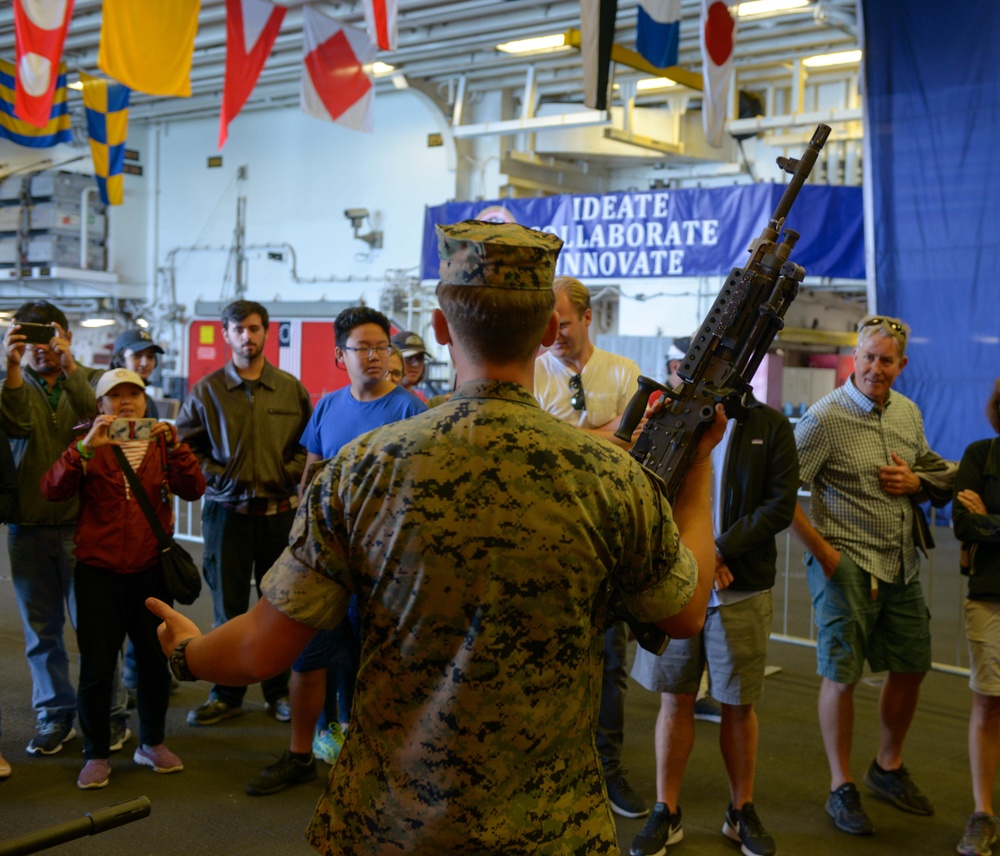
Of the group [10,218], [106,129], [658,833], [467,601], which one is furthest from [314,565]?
[10,218]

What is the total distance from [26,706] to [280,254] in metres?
15.4

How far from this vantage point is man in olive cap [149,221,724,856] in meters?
1.56

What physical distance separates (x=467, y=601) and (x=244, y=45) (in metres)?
7.75

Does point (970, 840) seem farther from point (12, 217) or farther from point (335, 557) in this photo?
point (12, 217)

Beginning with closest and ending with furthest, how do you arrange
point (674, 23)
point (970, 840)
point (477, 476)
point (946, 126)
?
point (477, 476), point (970, 840), point (946, 126), point (674, 23)

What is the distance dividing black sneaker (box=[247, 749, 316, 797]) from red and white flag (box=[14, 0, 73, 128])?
6.39m

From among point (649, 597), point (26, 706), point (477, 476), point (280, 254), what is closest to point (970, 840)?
point (649, 597)

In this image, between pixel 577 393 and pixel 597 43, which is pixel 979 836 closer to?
pixel 577 393

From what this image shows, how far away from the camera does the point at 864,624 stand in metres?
3.87

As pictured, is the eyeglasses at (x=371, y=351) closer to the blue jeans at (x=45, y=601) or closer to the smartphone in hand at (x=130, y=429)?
the smartphone in hand at (x=130, y=429)

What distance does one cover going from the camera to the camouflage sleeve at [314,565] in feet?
5.24

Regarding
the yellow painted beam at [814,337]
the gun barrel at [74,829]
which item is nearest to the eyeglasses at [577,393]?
the gun barrel at [74,829]

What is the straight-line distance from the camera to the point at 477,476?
5.13 feet

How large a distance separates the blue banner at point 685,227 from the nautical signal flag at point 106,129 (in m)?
4.62
